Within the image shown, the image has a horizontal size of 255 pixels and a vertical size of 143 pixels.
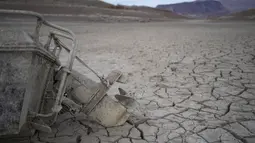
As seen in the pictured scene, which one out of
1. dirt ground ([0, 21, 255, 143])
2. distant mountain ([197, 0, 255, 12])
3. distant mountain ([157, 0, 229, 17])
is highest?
distant mountain ([197, 0, 255, 12])

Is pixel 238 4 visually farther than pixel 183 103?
Yes

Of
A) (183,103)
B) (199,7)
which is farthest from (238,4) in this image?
(183,103)

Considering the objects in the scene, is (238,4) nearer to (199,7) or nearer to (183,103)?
(199,7)

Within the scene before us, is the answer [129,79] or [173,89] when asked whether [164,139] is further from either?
[129,79]

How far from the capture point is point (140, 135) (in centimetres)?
220

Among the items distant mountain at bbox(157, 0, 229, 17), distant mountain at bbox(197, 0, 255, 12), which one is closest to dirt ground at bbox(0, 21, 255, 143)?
distant mountain at bbox(197, 0, 255, 12)

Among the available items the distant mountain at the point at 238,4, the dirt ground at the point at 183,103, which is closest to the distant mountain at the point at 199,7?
the distant mountain at the point at 238,4

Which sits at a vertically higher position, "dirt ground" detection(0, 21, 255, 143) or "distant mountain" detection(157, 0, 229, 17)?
"distant mountain" detection(157, 0, 229, 17)

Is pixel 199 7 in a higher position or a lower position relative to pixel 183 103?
higher

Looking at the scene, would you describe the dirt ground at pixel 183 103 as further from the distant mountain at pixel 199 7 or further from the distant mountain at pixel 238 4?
the distant mountain at pixel 199 7

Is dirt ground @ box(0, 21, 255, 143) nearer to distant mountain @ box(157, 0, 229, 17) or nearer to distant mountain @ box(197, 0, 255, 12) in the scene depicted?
distant mountain @ box(197, 0, 255, 12)

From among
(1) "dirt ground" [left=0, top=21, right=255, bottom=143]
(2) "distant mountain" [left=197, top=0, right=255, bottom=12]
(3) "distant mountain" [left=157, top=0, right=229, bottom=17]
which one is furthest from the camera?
(3) "distant mountain" [left=157, top=0, right=229, bottom=17]

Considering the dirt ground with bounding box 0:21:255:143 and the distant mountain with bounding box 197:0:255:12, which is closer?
the dirt ground with bounding box 0:21:255:143

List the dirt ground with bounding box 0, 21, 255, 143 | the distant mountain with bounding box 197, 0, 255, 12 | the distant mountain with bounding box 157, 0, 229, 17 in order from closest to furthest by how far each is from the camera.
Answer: the dirt ground with bounding box 0, 21, 255, 143
the distant mountain with bounding box 197, 0, 255, 12
the distant mountain with bounding box 157, 0, 229, 17
